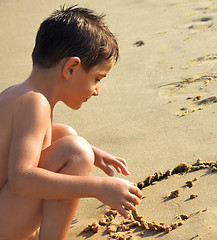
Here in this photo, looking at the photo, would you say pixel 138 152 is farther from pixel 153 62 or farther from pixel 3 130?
pixel 153 62

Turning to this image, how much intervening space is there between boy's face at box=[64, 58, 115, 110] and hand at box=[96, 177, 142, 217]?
1.36 ft

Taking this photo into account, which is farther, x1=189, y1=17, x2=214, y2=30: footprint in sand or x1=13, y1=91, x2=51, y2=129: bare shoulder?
x1=189, y1=17, x2=214, y2=30: footprint in sand

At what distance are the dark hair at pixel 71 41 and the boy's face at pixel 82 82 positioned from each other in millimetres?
26

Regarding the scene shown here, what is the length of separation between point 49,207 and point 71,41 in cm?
67

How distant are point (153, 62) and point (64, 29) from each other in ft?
7.47

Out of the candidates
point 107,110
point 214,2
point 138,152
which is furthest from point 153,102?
point 214,2

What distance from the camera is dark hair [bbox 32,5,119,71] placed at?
2.01 meters

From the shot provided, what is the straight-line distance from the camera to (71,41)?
2010 mm

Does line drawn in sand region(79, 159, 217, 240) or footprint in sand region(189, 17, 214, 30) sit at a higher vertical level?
line drawn in sand region(79, 159, 217, 240)

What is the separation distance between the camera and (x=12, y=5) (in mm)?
6496

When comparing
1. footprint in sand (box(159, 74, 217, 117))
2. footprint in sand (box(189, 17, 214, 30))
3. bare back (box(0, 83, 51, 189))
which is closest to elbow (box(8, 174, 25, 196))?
bare back (box(0, 83, 51, 189))

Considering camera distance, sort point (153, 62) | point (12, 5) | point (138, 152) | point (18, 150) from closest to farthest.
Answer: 1. point (18, 150)
2. point (138, 152)
3. point (153, 62)
4. point (12, 5)

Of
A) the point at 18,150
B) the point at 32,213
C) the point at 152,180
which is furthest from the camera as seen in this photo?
the point at 152,180

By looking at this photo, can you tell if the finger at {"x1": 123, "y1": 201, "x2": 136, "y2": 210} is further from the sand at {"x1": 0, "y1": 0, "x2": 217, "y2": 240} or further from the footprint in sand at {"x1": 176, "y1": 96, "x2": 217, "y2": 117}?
the footprint in sand at {"x1": 176, "y1": 96, "x2": 217, "y2": 117}
